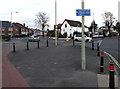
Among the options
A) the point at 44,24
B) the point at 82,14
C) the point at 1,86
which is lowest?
the point at 1,86

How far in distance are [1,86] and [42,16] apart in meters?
77.1

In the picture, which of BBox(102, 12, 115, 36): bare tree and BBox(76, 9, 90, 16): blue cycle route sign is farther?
BBox(102, 12, 115, 36): bare tree

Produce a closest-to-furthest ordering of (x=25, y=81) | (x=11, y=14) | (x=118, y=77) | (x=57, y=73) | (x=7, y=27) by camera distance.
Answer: (x=25, y=81) → (x=118, y=77) → (x=57, y=73) → (x=11, y=14) → (x=7, y=27)

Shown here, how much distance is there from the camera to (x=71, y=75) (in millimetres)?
6914

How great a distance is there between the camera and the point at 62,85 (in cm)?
→ 565

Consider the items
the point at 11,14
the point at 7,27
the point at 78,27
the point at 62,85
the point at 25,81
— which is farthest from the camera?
the point at 7,27

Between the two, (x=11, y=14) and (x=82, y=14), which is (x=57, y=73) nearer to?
(x=82, y=14)

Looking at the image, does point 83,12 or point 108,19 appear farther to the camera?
point 108,19

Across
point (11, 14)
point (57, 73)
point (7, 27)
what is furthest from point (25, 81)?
point (7, 27)

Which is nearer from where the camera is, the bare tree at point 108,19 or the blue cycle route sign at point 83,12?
the blue cycle route sign at point 83,12

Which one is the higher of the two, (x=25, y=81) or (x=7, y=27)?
(x=7, y=27)

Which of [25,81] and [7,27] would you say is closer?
[25,81]

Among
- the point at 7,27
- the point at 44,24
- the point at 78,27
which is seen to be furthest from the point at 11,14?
the point at 7,27

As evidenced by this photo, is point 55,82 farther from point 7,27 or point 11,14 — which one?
point 7,27
